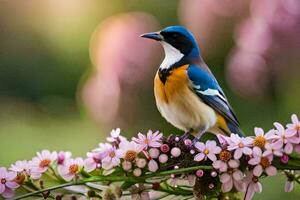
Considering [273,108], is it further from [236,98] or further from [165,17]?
[165,17]

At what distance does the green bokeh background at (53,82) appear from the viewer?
2.00m

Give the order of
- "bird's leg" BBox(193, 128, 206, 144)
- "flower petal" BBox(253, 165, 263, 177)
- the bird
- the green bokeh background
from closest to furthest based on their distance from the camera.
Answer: "flower petal" BBox(253, 165, 263, 177) < "bird's leg" BBox(193, 128, 206, 144) < the bird < the green bokeh background

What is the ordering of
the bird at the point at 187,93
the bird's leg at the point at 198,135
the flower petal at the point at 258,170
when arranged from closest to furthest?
the flower petal at the point at 258,170 → the bird's leg at the point at 198,135 → the bird at the point at 187,93

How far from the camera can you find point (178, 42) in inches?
39.4

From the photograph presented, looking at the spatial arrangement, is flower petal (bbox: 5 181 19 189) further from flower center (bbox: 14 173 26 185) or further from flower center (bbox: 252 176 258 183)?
flower center (bbox: 252 176 258 183)

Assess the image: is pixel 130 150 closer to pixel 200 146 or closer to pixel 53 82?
pixel 200 146

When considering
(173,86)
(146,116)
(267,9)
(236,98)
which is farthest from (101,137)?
(173,86)

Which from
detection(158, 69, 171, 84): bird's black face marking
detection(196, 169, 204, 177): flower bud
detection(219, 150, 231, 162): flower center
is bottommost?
detection(196, 169, 204, 177): flower bud

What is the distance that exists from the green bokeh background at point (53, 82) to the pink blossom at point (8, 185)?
108 centimetres

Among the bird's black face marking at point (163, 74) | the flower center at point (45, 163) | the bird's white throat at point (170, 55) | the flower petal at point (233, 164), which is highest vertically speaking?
the bird's white throat at point (170, 55)

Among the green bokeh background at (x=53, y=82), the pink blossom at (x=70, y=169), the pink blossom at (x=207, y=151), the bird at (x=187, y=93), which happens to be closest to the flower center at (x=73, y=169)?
the pink blossom at (x=70, y=169)

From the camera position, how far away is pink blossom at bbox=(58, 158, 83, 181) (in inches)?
27.1

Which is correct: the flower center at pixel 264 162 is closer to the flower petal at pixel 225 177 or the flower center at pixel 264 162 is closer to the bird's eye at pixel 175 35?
the flower petal at pixel 225 177

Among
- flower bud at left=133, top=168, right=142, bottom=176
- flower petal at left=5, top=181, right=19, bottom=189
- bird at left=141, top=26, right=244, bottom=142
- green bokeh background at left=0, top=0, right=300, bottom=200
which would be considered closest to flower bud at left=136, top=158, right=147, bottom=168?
flower bud at left=133, top=168, right=142, bottom=176
